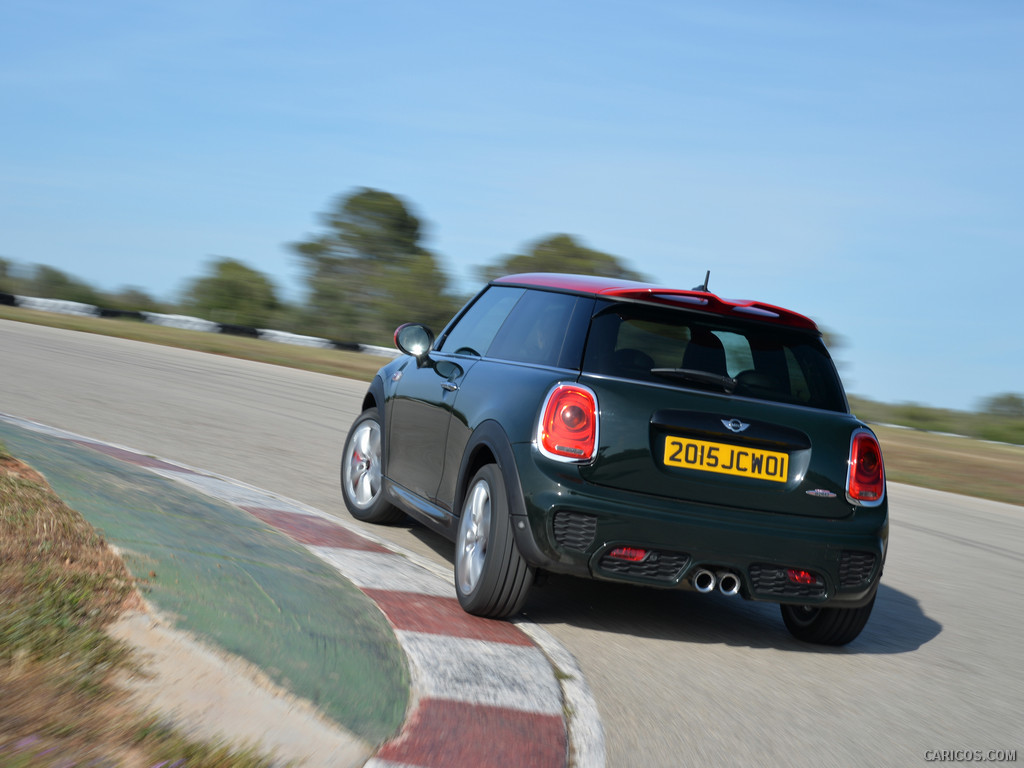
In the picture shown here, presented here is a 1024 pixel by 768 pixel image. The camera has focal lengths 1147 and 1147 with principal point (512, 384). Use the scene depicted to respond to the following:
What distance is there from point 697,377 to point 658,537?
0.75m

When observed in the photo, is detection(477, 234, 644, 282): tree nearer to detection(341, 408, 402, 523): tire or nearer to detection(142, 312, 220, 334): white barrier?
detection(142, 312, 220, 334): white barrier

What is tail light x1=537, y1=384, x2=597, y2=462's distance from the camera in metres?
4.73

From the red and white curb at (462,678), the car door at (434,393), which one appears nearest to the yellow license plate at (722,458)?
the red and white curb at (462,678)

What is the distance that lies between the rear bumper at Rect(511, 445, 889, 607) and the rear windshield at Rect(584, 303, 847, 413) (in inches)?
21.1

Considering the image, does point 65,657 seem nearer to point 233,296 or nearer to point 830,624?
point 830,624

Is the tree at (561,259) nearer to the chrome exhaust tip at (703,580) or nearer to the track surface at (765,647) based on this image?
the track surface at (765,647)

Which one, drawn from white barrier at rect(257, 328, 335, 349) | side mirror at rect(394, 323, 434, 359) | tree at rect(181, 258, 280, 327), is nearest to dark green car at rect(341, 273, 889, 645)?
side mirror at rect(394, 323, 434, 359)

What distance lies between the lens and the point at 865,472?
5.04 metres

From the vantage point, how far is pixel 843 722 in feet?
13.8

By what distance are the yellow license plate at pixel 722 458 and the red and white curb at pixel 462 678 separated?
946 millimetres

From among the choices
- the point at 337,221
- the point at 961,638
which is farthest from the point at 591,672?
the point at 337,221

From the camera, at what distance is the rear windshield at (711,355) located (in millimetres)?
4984

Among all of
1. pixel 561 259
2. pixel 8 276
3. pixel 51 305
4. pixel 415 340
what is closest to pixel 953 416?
pixel 561 259

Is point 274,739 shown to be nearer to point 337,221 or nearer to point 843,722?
point 843,722
